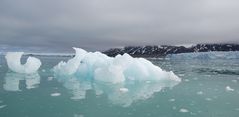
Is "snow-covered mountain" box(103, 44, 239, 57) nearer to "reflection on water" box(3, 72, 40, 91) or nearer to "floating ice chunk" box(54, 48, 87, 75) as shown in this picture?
"floating ice chunk" box(54, 48, 87, 75)

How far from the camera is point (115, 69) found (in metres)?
10.5

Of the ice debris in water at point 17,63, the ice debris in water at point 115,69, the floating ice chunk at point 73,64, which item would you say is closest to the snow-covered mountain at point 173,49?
the ice debris in water at point 17,63

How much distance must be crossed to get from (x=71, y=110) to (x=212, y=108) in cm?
323

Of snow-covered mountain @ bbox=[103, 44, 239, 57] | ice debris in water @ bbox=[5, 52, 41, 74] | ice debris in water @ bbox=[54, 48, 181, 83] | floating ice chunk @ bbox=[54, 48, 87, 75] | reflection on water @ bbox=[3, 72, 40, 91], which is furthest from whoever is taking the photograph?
snow-covered mountain @ bbox=[103, 44, 239, 57]

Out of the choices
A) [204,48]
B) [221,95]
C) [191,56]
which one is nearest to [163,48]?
[204,48]

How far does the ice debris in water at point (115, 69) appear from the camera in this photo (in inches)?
432

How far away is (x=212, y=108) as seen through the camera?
19.9 feet

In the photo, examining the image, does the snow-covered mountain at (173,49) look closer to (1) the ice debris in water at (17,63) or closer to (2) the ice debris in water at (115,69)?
(1) the ice debris in water at (17,63)

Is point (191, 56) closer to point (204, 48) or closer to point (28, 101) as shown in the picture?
point (28, 101)

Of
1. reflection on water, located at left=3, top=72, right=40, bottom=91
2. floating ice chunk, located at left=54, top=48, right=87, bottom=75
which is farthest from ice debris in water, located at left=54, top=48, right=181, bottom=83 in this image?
reflection on water, located at left=3, top=72, right=40, bottom=91

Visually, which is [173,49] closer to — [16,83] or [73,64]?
[73,64]

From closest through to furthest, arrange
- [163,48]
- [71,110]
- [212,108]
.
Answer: [71,110]
[212,108]
[163,48]

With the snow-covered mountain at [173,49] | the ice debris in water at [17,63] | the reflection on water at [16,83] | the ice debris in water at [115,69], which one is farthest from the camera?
the snow-covered mountain at [173,49]

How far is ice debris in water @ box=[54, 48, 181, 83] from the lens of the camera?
36.0ft
